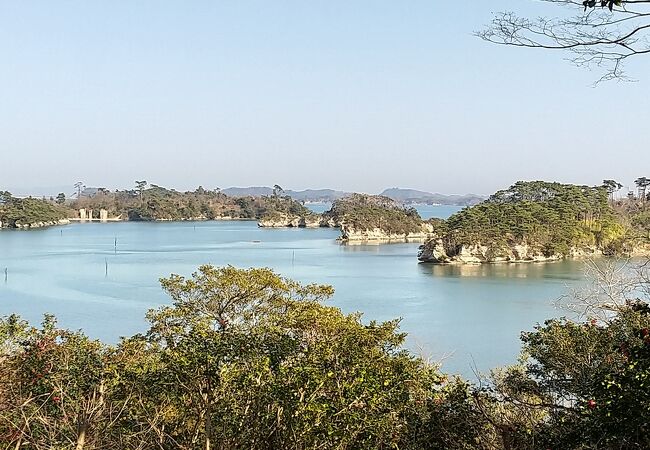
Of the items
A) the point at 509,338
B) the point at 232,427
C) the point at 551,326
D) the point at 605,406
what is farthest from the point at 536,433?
the point at 509,338

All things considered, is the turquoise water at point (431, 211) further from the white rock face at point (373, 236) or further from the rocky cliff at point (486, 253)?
the rocky cliff at point (486, 253)

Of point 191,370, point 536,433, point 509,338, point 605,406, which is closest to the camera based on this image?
point 605,406

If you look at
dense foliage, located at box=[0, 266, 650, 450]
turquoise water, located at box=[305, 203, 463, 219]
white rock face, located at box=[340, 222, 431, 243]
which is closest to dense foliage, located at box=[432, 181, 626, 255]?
white rock face, located at box=[340, 222, 431, 243]

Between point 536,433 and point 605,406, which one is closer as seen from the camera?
point 605,406

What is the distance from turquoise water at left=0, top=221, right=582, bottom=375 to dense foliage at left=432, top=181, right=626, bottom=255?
209 cm

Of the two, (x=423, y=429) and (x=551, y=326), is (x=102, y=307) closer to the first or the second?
(x=551, y=326)

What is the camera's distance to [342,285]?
26.0 metres

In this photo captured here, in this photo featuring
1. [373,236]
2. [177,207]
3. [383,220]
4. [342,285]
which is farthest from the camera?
[177,207]

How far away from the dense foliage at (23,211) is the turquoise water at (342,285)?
1652cm

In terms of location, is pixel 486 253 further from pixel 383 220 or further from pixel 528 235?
pixel 383 220

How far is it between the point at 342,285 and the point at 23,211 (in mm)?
47202

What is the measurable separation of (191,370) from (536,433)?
7.28 feet

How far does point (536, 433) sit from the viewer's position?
395 centimetres

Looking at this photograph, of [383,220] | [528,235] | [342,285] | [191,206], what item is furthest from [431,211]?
[342,285]
